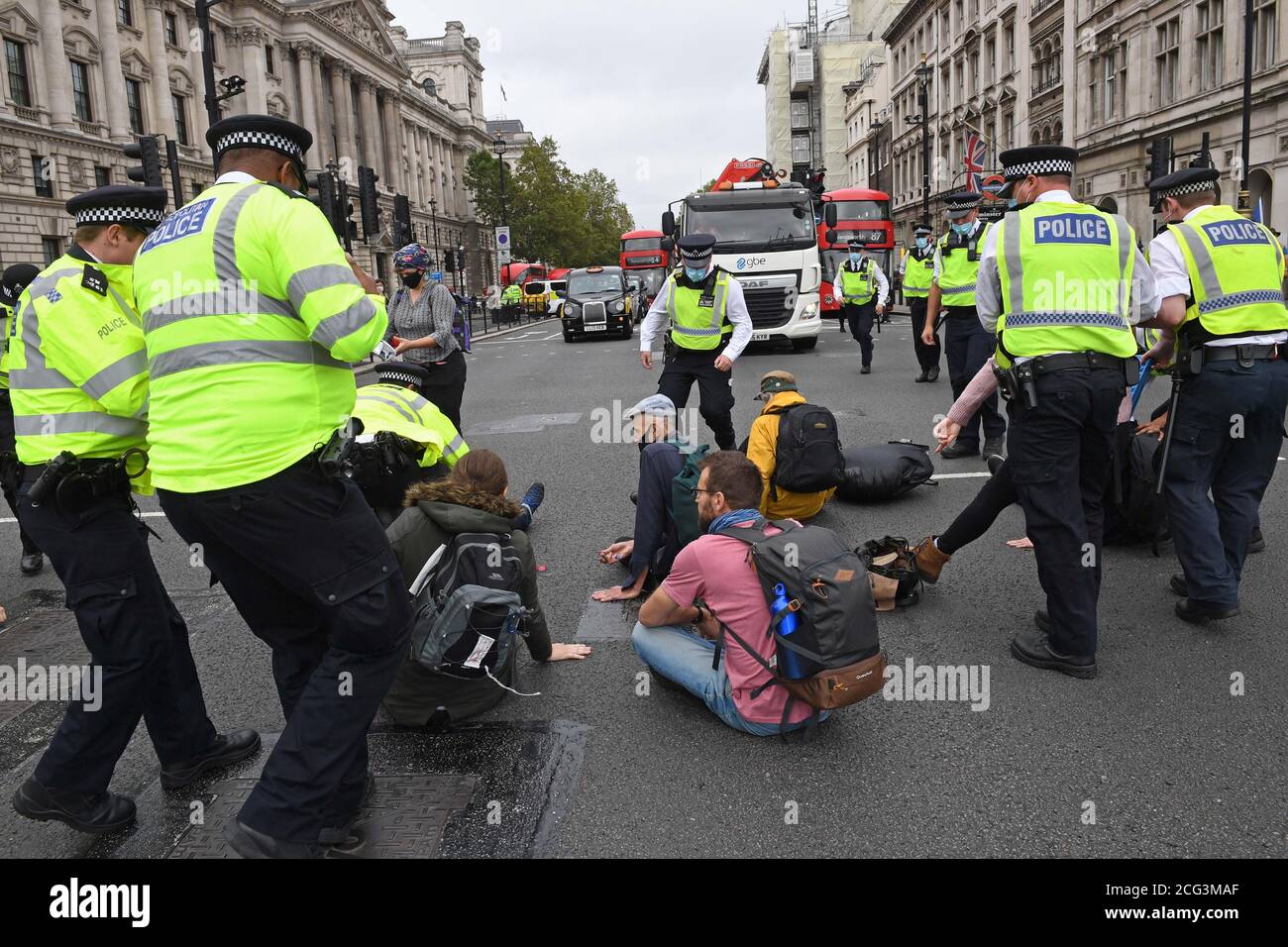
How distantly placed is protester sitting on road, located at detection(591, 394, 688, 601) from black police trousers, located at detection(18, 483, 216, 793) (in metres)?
2.37

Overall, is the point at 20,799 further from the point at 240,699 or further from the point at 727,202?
the point at 727,202

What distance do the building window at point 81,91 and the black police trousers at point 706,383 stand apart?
4326 centimetres

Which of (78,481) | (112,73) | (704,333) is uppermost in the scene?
(112,73)

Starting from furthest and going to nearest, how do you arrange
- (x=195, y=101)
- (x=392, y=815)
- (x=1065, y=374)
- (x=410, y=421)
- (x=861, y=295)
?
1. (x=195, y=101)
2. (x=861, y=295)
3. (x=410, y=421)
4. (x=1065, y=374)
5. (x=392, y=815)

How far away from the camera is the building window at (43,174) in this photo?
38062 mm

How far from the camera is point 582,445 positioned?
9938 millimetres

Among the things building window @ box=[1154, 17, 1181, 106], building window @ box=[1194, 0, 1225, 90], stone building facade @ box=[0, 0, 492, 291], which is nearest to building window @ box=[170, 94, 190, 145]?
stone building facade @ box=[0, 0, 492, 291]

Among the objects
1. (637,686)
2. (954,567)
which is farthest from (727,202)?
(637,686)

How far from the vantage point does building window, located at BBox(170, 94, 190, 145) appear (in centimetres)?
4843

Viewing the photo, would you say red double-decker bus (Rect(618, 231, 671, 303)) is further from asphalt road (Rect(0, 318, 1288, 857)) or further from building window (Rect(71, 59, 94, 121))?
asphalt road (Rect(0, 318, 1288, 857))

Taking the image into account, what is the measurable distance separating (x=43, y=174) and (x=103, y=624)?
43.0 meters

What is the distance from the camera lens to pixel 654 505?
16.1ft

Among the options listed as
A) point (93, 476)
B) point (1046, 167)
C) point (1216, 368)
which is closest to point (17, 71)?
point (93, 476)

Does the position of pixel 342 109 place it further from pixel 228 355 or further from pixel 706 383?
pixel 228 355
